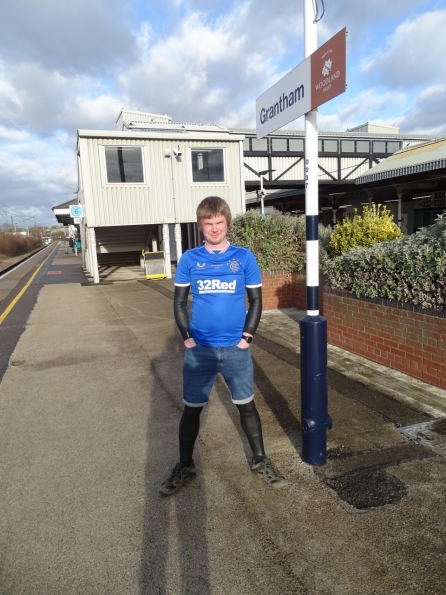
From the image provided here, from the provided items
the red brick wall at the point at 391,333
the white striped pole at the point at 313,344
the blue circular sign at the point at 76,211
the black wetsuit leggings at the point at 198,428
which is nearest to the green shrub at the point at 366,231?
the red brick wall at the point at 391,333

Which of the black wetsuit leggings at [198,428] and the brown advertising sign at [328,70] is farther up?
the brown advertising sign at [328,70]

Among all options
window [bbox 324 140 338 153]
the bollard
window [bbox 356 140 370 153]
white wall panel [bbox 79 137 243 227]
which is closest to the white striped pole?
the bollard

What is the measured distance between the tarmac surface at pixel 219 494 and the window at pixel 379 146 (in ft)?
97.9

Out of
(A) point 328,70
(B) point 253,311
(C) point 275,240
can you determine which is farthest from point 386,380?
(C) point 275,240

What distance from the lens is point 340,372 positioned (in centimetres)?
499

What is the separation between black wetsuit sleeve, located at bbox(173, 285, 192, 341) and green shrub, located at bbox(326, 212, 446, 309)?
2840 mm

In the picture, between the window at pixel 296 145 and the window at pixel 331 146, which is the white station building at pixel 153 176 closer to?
the window at pixel 296 145

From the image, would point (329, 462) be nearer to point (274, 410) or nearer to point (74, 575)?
point (274, 410)

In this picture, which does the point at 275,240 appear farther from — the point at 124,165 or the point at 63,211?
the point at 63,211

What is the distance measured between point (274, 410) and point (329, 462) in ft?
3.41

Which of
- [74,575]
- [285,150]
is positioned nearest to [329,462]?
[74,575]

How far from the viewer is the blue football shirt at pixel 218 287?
2.72 m

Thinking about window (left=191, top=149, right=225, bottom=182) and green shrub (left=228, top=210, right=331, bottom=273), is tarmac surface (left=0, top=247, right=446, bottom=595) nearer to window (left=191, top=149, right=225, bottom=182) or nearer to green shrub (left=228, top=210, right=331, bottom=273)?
green shrub (left=228, top=210, right=331, bottom=273)

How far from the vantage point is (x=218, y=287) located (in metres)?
2.71
